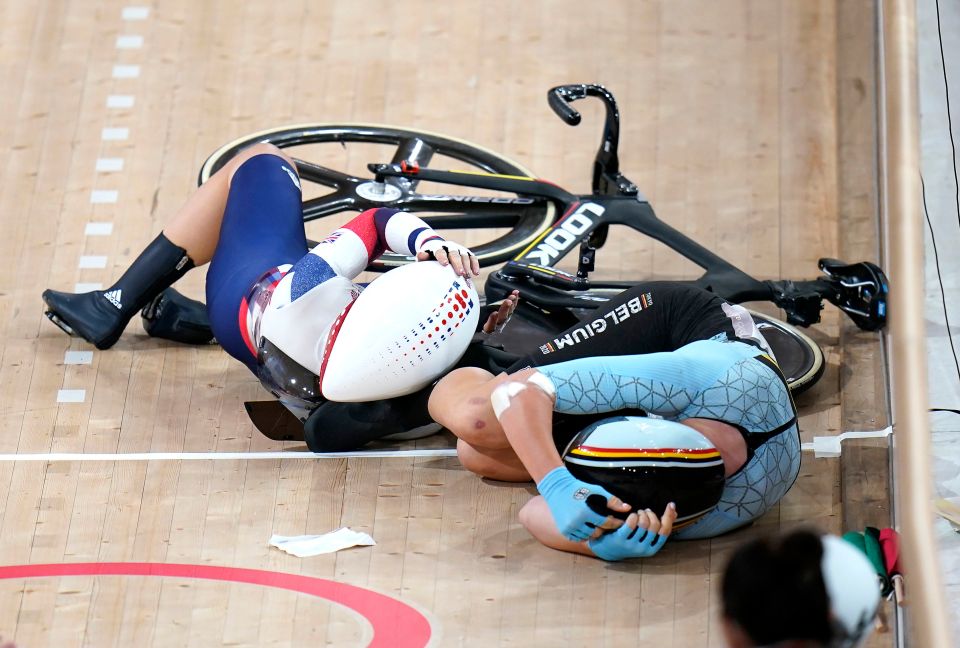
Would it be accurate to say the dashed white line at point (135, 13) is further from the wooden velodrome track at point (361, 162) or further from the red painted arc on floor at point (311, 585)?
the red painted arc on floor at point (311, 585)

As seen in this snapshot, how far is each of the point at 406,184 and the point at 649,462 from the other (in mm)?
1861

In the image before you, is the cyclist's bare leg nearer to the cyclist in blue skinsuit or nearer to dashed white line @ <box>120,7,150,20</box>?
the cyclist in blue skinsuit

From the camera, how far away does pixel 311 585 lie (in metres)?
3.30

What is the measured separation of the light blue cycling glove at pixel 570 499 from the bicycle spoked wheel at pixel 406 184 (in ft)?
4.53

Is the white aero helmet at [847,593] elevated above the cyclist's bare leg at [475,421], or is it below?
above

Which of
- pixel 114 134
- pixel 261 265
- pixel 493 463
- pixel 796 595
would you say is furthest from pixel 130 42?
pixel 796 595

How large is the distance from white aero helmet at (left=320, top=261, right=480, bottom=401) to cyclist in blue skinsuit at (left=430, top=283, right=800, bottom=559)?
0.10 metres

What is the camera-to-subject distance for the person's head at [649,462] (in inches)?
123

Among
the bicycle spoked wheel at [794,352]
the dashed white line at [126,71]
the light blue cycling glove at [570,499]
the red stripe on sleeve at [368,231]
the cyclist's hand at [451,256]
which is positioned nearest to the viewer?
the light blue cycling glove at [570,499]

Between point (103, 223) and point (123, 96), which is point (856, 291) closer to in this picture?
point (103, 223)

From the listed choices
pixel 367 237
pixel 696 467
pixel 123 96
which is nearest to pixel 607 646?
pixel 696 467

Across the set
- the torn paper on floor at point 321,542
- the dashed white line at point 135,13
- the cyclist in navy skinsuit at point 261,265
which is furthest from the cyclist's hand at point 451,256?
the dashed white line at point 135,13

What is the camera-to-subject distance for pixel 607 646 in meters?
3.11

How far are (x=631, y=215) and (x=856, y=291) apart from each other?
0.81m
